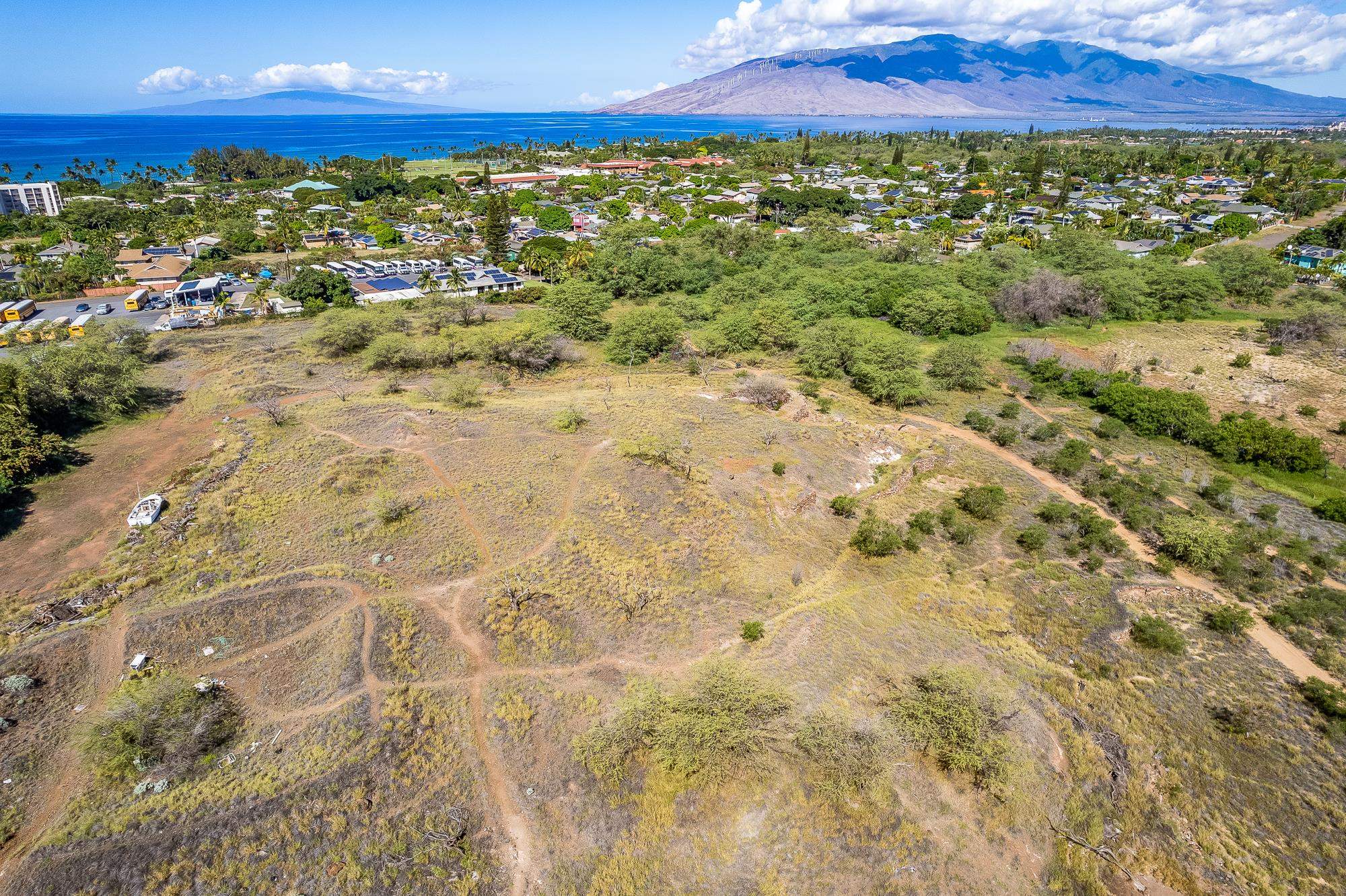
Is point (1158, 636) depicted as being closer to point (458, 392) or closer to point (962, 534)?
point (962, 534)

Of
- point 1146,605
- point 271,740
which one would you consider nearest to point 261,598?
point 271,740

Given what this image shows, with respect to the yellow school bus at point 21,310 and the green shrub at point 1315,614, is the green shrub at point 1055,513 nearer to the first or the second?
the green shrub at point 1315,614

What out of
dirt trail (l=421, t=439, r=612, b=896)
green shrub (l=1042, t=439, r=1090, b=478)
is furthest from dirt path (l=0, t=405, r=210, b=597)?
green shrub (l=1042, t=439, r=1090, b=478)

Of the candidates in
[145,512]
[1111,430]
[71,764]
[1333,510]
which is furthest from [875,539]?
[145,512]

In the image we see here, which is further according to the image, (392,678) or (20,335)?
(20,335)

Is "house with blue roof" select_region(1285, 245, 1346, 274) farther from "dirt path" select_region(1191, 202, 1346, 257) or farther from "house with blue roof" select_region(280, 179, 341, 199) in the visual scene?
"house with blue roof" select_region(280, 179, 341, 199)

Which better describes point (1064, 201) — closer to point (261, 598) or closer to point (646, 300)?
point (646, 300)

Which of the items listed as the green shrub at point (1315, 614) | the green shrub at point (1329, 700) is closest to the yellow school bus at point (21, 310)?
the green shrub at point (1329, 700)
